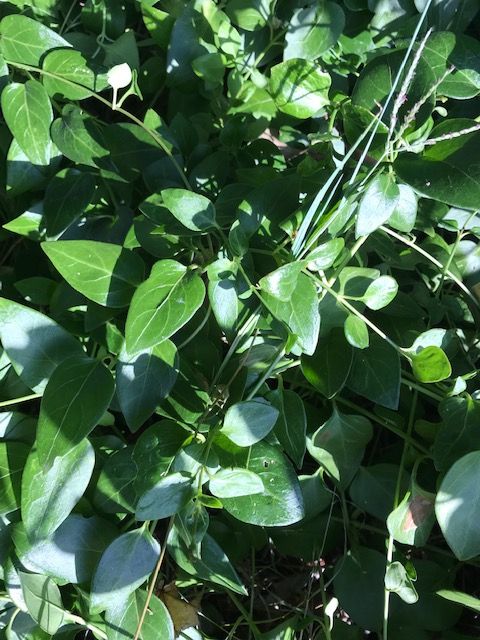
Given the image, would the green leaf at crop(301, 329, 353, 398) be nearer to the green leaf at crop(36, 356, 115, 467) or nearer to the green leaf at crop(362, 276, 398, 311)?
the green leaf at crop(362, 276, 398, 311)

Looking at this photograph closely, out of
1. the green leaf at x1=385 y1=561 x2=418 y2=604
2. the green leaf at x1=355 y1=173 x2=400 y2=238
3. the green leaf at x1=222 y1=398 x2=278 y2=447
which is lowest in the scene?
the green leaf at x1=385 y1=561 x2=418 y2=604

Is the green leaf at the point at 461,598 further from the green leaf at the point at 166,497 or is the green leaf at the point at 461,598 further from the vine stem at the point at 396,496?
the green leaf at the point at 166,497

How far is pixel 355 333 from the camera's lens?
65cm

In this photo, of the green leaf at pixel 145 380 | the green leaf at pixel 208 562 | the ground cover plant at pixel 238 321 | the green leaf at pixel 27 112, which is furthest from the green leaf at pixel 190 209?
the green leaf at pixel 208 562

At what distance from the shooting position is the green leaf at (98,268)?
640mm

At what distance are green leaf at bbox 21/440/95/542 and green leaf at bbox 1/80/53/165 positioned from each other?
1.14 feet

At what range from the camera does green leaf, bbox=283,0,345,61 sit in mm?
791

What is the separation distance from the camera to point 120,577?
26.7 inches

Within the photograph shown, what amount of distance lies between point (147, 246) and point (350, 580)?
456 millimetres

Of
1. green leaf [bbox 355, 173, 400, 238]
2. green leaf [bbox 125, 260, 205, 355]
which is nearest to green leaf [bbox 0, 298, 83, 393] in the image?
green leaf [bbox 125, 260, 205, 355]

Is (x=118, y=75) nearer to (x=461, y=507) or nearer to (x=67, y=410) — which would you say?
(x=67, y=410)

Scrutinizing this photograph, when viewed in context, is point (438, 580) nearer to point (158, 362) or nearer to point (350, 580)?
point (350, 580)

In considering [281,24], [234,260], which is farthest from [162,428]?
[281,24]

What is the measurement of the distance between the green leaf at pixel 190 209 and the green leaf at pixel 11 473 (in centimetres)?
31
